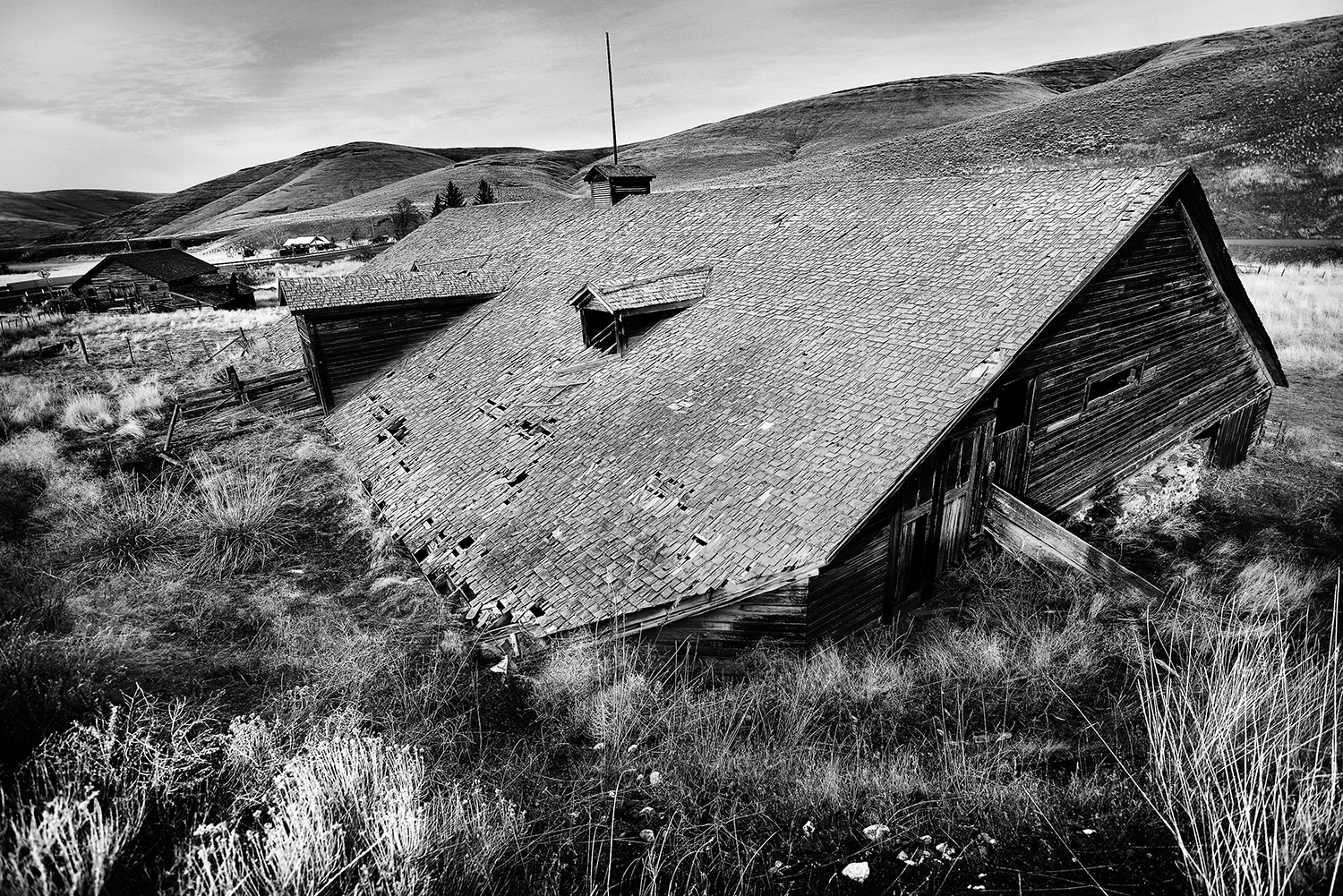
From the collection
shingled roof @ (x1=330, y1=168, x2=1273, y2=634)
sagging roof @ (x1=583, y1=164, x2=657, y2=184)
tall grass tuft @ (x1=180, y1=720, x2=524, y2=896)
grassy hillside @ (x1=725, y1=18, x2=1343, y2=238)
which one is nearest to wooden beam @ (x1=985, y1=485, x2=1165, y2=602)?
shingled roof @ (x1=330, y1=168, x2=1273, y2=634)

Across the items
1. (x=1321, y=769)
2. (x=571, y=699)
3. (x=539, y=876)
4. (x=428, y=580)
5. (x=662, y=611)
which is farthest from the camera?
(x=428, y=580)

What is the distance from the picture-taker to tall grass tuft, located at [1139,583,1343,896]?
3812 mm

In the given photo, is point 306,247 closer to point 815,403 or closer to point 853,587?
point 815,403

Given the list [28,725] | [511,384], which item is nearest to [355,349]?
[511,384]

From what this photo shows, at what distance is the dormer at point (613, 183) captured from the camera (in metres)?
20.9

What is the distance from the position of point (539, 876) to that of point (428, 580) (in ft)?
21.5

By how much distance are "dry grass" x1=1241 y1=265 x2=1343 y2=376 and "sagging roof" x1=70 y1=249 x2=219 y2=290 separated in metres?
60.1

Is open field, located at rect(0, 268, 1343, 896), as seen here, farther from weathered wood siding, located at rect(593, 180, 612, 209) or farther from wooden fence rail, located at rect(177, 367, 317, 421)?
weathered wood siding, located at rect(593, 180, 612, 209)

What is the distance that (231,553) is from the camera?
10.8 meters

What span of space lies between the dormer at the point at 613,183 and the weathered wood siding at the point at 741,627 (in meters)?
16.6

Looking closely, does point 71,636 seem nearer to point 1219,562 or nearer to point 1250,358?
point 1219,562

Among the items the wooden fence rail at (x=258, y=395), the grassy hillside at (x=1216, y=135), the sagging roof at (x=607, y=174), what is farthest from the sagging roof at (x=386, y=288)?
the grassy hillside at (x=1216, y=135)

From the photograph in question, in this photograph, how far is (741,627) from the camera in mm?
7848

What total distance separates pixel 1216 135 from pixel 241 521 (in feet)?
269
